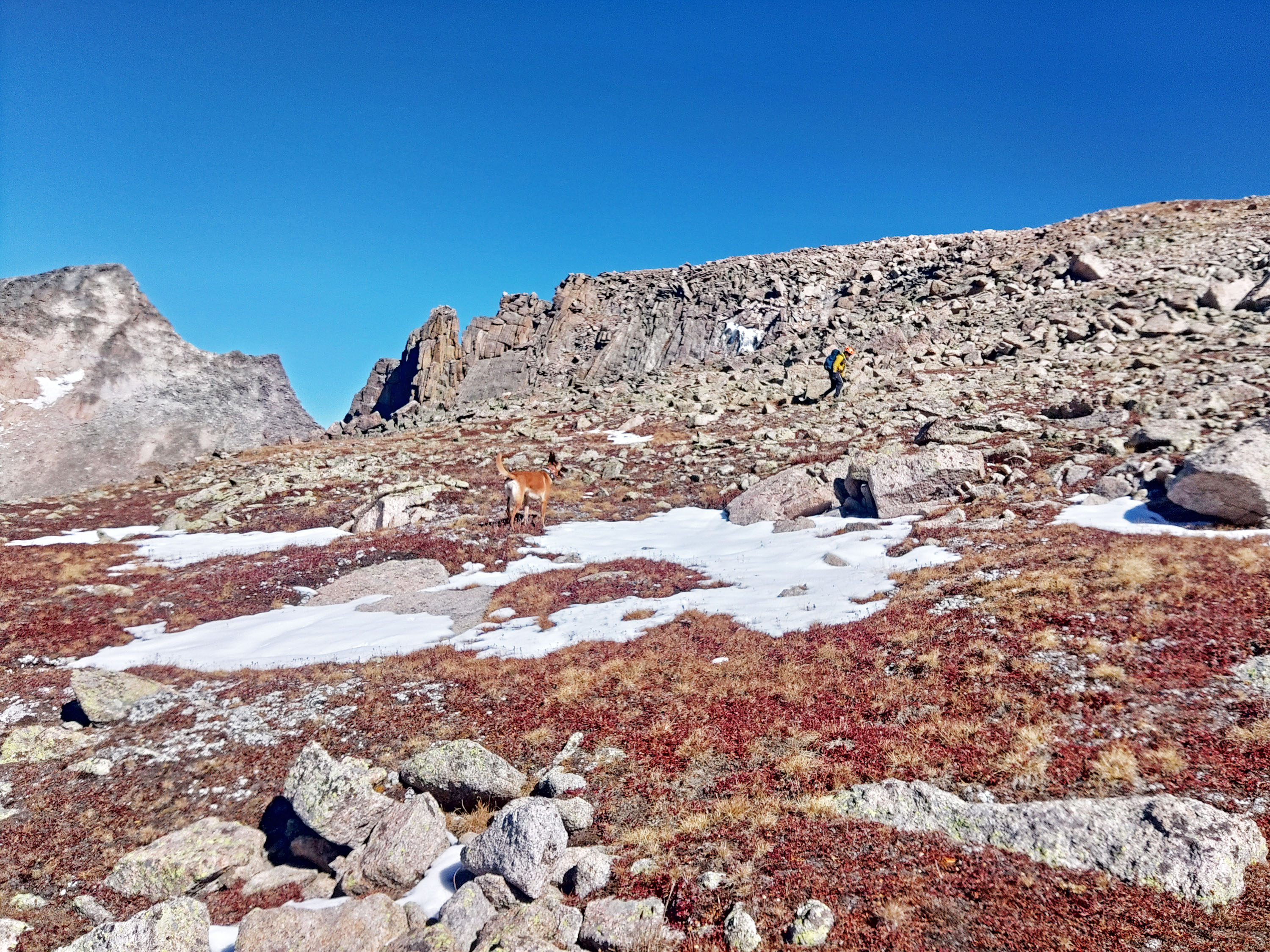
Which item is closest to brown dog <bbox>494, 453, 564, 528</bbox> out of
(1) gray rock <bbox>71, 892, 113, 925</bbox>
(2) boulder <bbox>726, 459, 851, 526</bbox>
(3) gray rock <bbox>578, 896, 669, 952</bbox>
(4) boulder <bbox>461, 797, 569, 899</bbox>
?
(2) boulder <bbox>726, 459, 851, 526</bbox>

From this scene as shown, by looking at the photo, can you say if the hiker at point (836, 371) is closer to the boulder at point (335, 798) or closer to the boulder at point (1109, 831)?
the boulder at point (1109, 831)

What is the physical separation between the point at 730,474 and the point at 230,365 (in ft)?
106

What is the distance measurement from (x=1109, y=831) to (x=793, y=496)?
57.4ft

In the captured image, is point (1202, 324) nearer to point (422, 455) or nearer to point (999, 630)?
point (999, 630)

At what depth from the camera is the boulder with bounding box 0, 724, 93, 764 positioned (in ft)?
30.5

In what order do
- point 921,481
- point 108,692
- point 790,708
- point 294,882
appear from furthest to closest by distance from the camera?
point 921,481
point 108,692
point 790,708
point 294,882

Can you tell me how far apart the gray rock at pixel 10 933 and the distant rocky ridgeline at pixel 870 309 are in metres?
46.8

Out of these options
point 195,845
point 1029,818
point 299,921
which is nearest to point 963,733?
point 1029,818

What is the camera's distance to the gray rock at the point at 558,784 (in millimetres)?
7387

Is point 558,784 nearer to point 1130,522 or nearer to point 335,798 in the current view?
point 335,798

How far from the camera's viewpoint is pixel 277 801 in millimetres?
7734

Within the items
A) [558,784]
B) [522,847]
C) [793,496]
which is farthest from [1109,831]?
[793,496]

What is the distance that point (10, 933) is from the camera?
5656 mm

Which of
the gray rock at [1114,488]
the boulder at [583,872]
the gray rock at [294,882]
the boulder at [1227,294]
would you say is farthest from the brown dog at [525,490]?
the boulder at [1227,294]
